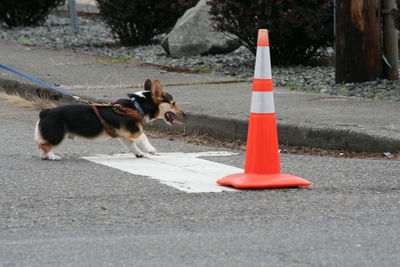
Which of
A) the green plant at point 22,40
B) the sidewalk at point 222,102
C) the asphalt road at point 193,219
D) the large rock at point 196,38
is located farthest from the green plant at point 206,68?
the asphalt road at point 193,219

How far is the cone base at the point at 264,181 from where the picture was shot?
18.3 ft

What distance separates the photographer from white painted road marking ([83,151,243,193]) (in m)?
5.73

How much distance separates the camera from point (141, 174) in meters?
6.13

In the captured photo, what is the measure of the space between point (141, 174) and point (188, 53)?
308 inches

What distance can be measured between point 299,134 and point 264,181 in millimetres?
1832

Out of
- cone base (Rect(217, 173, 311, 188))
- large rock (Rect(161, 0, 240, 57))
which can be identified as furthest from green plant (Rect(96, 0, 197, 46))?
cone base (Rect(217, 173, 311, 188))

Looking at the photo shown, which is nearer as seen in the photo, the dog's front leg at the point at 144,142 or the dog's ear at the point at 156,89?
the dog's front leg at the point at 144,142

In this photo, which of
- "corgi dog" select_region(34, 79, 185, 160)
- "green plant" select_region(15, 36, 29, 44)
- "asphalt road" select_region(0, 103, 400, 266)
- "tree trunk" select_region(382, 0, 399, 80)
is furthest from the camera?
"green plant" select_region(15, 36, 29, 44)

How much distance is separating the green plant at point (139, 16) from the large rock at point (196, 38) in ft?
2.24

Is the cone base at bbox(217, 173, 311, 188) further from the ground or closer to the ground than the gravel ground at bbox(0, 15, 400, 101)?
closer to the ground

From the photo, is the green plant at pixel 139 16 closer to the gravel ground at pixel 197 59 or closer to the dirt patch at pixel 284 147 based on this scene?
the gravel ground at pixel 197 59

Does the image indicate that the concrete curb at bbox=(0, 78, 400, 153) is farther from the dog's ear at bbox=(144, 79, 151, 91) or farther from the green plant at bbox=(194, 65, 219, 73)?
the green plant at bbox=(194, 65, 219, 73)

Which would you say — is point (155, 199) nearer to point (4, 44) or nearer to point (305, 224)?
point (305, 224)

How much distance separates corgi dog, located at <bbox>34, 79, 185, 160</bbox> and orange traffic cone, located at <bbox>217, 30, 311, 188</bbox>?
1391 millimetres
